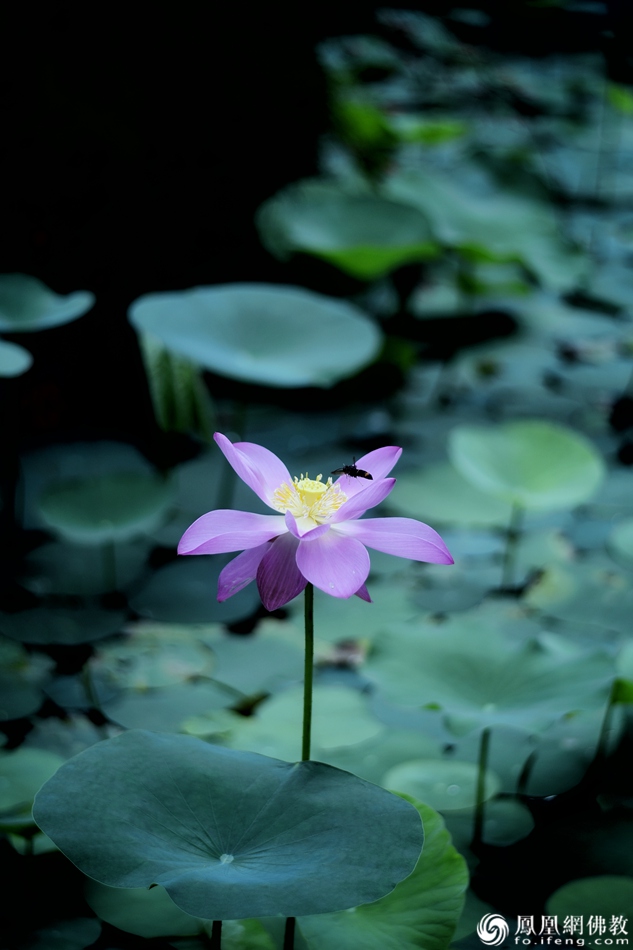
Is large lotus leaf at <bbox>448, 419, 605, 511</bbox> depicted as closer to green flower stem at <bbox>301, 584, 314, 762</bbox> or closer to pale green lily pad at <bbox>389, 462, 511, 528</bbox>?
pale green lily pad at <bbox>389, 462, 511, 528</bbox>

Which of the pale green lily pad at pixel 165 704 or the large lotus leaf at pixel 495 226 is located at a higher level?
the large lotus leaf at pixel 495 226

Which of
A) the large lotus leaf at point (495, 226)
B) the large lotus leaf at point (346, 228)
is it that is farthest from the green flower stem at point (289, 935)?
the large lotus leaf at point (495, 226)

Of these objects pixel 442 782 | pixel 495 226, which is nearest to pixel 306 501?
pixel 442 782

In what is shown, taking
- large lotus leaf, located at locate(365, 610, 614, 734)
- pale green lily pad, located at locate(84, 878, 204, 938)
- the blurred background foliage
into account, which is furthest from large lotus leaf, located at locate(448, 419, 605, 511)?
pale green lily pad, located at locate(84, 878, 204, 938)

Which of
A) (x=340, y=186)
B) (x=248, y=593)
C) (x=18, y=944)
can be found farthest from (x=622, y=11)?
(x=18, y=944)

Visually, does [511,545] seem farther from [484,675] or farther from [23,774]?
[23,774]

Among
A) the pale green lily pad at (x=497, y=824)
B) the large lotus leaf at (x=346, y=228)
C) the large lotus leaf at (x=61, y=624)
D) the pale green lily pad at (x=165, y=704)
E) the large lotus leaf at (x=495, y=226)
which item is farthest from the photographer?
the large lotus leaf at (x=495, y=226)

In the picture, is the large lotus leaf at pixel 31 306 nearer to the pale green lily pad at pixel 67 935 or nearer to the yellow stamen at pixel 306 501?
the yellow stamen at pixel 306 501
